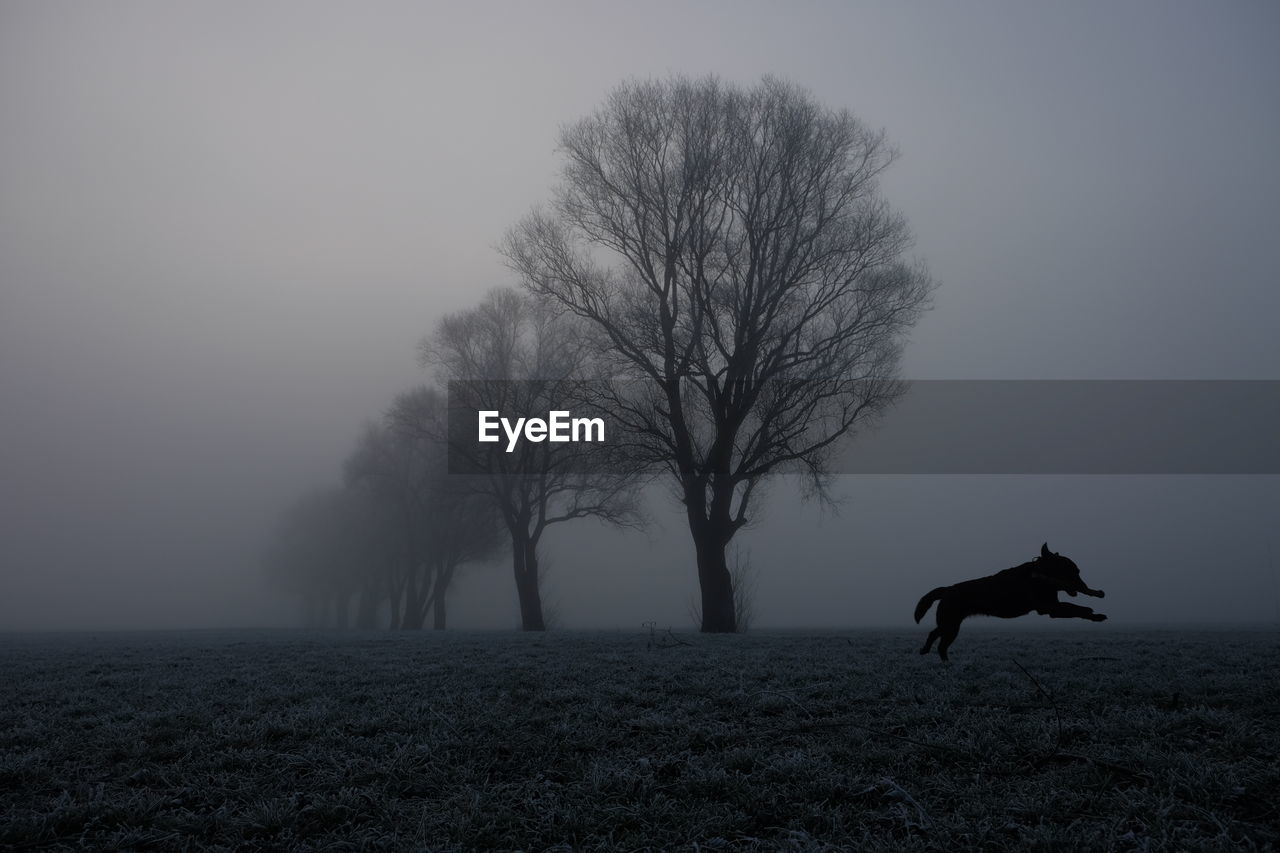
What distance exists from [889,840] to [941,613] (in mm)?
1805

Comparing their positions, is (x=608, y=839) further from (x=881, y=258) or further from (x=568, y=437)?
(x=568, y=437)

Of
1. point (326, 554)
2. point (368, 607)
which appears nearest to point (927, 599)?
point (368, 607)

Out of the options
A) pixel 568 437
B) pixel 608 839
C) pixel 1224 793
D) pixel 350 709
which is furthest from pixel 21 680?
pixel 568 437

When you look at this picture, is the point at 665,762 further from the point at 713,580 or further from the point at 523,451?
the point at 523,451

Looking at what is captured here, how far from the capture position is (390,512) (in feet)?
152

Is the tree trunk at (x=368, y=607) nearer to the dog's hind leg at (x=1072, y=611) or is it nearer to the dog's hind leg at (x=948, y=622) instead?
the dog's hind leg at (x=948, y=622)

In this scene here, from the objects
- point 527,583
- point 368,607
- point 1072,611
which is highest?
point 1072,611

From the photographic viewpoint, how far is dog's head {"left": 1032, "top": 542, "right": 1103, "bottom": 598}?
4090mm

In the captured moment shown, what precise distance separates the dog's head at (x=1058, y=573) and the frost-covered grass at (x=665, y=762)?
101 centimetres

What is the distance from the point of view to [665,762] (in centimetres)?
470

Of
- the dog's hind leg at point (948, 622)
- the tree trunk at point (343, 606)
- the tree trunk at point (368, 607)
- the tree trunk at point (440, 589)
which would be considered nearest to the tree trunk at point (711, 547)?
the dog's hind leg at point (948, 622)

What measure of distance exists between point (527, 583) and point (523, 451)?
5518 mm

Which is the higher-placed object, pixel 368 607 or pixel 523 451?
pixel 523 451

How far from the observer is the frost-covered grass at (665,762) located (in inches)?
147
